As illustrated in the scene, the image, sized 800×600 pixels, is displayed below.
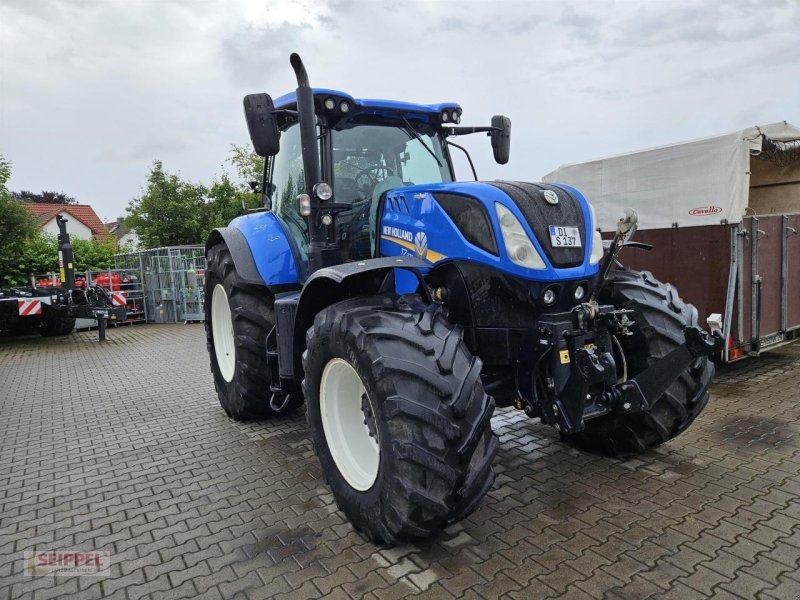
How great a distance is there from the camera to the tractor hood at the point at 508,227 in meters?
2.85

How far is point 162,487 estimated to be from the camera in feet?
12.3

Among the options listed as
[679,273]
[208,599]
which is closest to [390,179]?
[208,599]

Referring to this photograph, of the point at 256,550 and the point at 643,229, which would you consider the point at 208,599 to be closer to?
the point at 256,550

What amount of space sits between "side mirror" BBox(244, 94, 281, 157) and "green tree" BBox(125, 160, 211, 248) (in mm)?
21040

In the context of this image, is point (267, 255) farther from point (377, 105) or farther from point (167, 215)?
point (167, 215)

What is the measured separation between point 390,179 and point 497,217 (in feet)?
3.65

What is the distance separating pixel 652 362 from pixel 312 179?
7.74 feet

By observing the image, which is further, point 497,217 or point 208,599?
point 497,217

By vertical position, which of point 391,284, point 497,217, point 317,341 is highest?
point 497,217

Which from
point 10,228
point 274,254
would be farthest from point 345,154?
point 10,228

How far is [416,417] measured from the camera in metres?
2.40

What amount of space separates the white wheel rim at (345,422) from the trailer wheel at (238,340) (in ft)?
4.67

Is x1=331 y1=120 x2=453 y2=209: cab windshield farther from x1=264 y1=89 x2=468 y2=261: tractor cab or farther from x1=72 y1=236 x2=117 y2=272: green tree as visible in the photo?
x1=72 y1=236 x2=117 y2=272: green tree

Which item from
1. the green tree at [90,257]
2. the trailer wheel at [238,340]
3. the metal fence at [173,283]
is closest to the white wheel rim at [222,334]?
the trailer wheel at [238,340]
